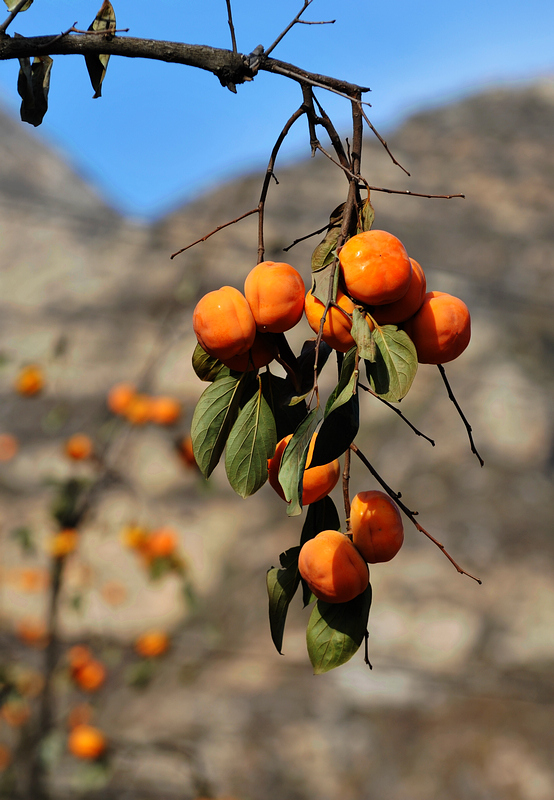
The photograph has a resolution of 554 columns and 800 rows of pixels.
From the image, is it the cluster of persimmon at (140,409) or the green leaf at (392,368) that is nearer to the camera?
the green leaf at (392,368)

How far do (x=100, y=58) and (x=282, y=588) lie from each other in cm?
53

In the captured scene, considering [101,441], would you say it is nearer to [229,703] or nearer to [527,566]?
[229,703]

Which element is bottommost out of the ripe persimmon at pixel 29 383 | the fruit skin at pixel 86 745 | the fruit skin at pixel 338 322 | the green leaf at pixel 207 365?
the fruit skin at pixel 86 745

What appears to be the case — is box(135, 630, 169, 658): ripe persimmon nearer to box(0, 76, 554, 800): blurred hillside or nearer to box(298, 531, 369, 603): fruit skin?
box(0, 76, 554, 800): blurred hillside

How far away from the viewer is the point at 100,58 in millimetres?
600

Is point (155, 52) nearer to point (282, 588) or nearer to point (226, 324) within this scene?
point (226, 324)

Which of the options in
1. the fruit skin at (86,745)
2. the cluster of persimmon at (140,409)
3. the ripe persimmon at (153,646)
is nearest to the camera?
the fruit skin at (86,745)

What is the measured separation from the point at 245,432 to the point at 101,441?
170 cm

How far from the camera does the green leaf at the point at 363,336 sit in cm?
41

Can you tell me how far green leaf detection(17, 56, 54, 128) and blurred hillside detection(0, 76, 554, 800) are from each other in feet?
2.90

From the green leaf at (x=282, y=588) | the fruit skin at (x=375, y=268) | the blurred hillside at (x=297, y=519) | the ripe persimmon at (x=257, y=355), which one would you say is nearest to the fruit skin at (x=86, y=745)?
the blurred hillside at (x=297, y=519)

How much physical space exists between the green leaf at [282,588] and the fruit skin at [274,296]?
18 centimetres

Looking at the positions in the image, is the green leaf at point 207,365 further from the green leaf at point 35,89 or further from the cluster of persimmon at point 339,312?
the green leaf at point 35,89

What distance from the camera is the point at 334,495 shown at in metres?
3.32
